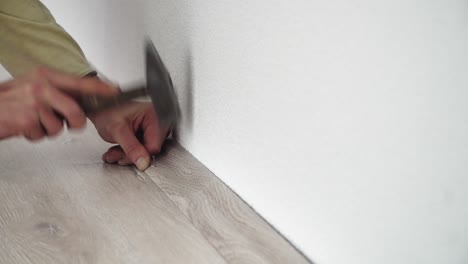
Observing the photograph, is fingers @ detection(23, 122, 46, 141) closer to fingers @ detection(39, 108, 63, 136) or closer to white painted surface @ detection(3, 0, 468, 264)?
fingers @ detection(39, 108, 63, 136)

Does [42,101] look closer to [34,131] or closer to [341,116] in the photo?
[34,131]

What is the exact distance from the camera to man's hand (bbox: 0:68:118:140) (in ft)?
1.94

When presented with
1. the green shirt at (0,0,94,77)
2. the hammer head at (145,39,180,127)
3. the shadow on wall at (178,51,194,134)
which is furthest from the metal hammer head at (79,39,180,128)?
the green shirt at (0,0,94,77)

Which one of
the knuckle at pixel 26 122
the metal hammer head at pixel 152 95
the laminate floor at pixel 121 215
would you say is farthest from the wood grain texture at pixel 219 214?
the knuckle at pixel 26 122

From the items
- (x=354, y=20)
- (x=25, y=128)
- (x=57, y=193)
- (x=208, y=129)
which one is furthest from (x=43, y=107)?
(x=354, y=20)

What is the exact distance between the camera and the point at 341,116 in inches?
19.1

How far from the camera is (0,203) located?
2.21 feet

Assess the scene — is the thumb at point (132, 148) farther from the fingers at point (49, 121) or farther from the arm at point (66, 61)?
the fingers at point (49, 121)

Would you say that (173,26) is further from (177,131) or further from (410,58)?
(410,58)

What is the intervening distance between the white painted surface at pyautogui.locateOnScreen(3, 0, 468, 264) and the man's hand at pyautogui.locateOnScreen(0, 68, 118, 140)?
0.23 m

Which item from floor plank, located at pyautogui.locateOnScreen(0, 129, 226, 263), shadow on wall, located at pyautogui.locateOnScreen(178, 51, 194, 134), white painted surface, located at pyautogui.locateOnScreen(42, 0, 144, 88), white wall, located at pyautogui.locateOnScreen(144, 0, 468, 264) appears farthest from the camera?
white painted surface, located at pyautogui.locateOnScreen(42, 0, 144, 88)

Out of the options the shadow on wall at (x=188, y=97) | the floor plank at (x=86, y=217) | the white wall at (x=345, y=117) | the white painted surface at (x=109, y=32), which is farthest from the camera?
the white painted surface at (x=109, y=32)

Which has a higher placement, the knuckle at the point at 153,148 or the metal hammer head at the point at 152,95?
the metal hammer head at the point at 152,95

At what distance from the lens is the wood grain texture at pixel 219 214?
0.60 m
